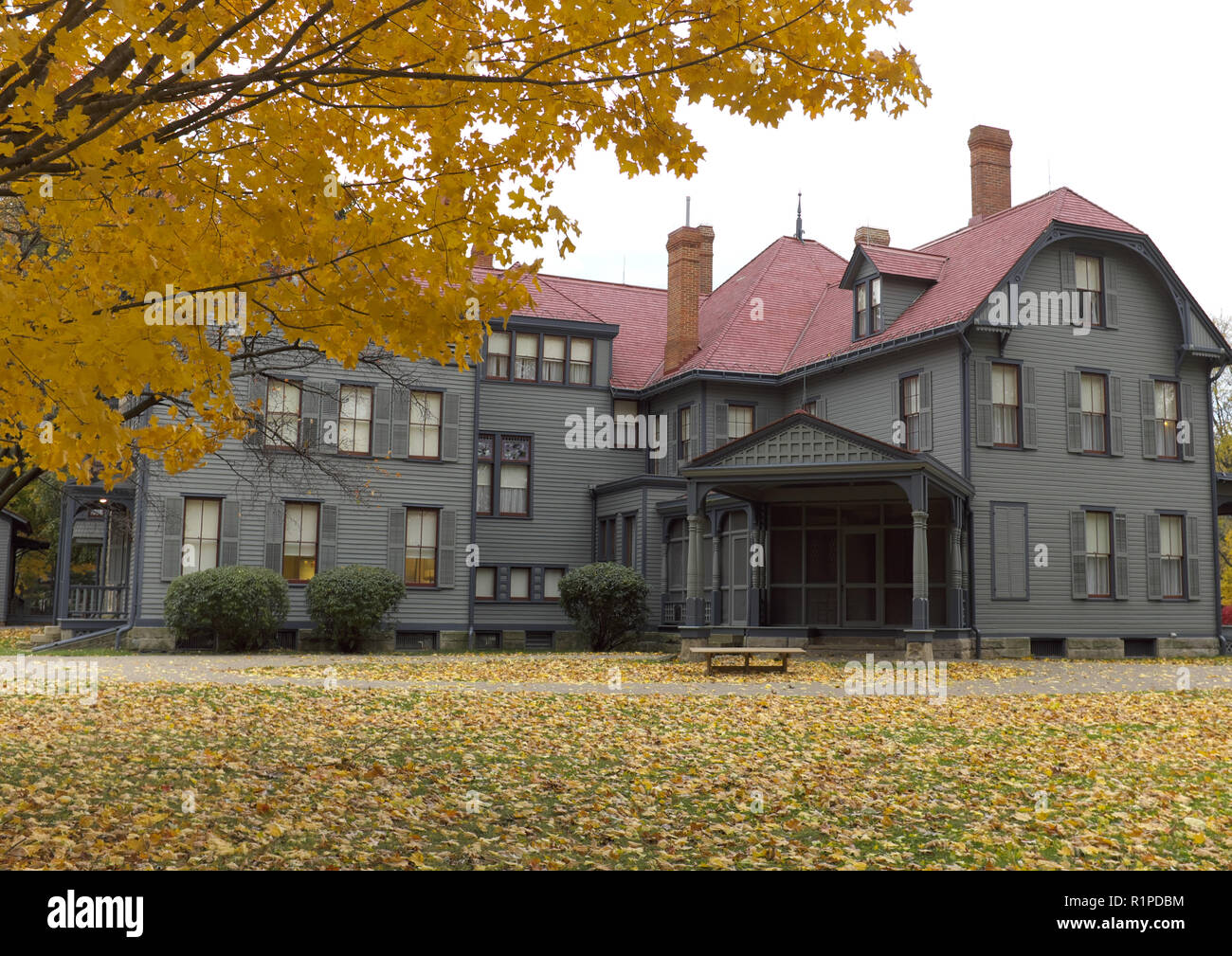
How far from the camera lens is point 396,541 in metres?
26.9

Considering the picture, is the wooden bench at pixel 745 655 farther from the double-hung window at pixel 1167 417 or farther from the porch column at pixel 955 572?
the double-hung window at pixel 1167 417

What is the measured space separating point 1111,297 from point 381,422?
1683 centimetres

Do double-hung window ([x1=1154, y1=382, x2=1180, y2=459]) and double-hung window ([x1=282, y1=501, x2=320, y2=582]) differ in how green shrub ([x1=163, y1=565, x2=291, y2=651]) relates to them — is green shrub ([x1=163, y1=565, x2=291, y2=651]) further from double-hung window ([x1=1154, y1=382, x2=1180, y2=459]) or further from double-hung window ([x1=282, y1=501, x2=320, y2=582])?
double-hung window ([x1=1154, y1=382, x2=1180, y2=459])

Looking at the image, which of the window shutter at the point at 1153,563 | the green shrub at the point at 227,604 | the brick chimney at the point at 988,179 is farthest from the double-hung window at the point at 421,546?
the window shutter at the point at 1153,563

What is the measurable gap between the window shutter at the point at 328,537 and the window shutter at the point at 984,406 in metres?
14.3

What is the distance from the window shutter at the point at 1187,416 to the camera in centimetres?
2630

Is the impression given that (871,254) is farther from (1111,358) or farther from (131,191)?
(131,191)

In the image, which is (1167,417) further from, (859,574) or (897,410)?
(859,574)

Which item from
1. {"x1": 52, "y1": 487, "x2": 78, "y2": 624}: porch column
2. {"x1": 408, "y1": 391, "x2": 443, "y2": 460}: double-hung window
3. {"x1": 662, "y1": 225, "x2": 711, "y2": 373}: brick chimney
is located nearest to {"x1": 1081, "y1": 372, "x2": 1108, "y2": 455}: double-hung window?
{"x1": 662, "y1": 225, "x2": 711, "y2": 373}: brick chimney

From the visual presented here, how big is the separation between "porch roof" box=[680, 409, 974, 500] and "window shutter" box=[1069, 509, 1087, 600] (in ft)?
14.2

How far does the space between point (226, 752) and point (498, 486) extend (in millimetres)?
20116

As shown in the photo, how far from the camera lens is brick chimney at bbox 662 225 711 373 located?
29.9 metres

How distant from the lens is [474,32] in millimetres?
6512
